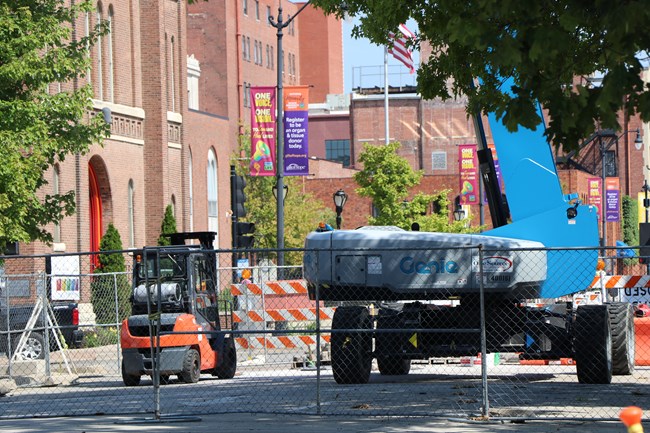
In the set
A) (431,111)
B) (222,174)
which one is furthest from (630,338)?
(431,111)

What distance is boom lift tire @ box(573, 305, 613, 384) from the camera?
56.9ft

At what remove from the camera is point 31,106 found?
24.5 meters

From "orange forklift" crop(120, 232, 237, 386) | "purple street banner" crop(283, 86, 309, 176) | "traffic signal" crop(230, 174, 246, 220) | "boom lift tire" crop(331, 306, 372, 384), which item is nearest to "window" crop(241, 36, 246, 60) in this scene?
"purple street banner" crop(283, 86, 309, 176)

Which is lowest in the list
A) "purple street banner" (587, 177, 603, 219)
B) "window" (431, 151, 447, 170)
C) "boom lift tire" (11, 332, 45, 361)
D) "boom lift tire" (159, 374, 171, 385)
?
"boom lift tire" (159, 374, 171, 385)

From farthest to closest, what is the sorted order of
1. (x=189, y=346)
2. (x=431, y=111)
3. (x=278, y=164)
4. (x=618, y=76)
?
1. (x=431, y=111)
2. (x=278, y=164)
3. (x=189, y=346)
4. (x=618, y=76)

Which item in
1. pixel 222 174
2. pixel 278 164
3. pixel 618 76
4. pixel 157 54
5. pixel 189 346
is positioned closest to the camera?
Answer: pixel 618 76

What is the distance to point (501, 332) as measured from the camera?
17.9 metres

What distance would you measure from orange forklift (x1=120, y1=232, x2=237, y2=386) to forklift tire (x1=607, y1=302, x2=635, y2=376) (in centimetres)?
596

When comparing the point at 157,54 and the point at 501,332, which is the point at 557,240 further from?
the point at 157,54

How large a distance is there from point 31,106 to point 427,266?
10351mm

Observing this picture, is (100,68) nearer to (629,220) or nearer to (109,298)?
(109,298)

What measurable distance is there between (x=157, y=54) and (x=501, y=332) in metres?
36.3

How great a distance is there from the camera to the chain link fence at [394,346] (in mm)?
15438

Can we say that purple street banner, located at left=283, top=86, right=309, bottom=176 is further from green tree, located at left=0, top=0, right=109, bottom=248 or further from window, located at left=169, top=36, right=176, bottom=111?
window, located at left=169, top=36, right=176, bottom=111
